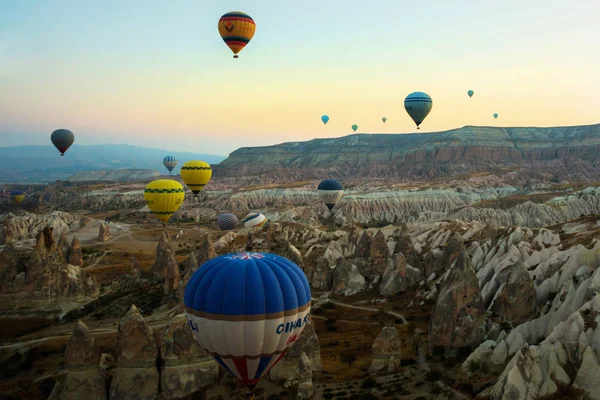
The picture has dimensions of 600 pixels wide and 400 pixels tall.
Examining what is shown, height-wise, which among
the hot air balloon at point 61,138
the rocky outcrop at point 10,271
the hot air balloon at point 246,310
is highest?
the hot air balloon at point 61,138

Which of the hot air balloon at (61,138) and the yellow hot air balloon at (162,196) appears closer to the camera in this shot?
the yellow hot air balloon at (162,196)

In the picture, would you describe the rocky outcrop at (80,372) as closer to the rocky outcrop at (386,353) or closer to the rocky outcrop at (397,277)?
the rocky outcrop at (386,353)

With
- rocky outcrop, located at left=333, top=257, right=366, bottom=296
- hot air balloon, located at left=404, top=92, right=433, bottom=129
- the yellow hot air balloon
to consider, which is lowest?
rocky outcrop, located at left=333, top=257, right=366, bottom=296

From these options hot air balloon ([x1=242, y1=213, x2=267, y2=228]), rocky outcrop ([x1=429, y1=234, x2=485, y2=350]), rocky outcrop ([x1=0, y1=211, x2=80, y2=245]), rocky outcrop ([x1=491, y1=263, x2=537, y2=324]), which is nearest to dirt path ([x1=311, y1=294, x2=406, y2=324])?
rocky outcrop ([x1=429, y1=234, x2=485, y2=350])

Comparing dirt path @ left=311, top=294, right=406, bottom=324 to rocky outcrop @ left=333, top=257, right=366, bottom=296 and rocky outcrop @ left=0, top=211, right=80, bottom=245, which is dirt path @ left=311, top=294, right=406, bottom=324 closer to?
rocky outcrop @ left=333, top=257, right=366, bottom=296

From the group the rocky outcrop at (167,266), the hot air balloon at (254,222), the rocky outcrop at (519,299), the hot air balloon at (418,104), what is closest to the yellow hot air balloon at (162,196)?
the rocky outcrop at (167,266)

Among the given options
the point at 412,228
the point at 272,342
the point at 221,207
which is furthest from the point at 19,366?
the point at 221,207
